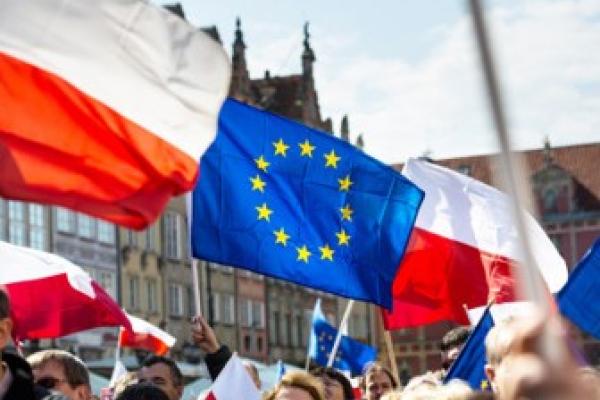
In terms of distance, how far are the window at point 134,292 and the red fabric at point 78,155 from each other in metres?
38.9

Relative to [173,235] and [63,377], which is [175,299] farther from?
[63,377]

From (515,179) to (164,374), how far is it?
5.22 metres

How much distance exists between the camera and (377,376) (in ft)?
26.7

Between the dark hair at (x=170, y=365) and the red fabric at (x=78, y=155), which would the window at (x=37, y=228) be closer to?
the dark hair at (x=170, y=365)

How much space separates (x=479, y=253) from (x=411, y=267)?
0.50m

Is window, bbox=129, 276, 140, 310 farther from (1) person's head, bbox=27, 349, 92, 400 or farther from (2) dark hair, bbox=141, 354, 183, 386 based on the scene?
(1) person's head, bbox=27, 349, 92, 400

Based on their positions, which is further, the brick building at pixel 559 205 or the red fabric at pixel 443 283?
the brick building at pixel 559 205

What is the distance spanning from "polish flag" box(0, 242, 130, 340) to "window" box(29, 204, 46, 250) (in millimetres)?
28483

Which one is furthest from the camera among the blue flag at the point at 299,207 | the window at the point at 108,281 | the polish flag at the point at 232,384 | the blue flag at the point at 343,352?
the window at the point at 108,281

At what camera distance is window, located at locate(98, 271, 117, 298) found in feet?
135

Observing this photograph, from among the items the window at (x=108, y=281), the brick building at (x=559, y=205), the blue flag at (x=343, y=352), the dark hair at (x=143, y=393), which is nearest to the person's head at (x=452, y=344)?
the dark hair at (x=143, y=393)

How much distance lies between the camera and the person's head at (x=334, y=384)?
23.7ft

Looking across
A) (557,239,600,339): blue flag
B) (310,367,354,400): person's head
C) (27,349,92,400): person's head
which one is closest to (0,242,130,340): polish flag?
(310,367,354,400): person's head

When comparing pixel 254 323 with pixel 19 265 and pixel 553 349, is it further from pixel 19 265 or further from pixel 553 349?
pixel 553 349
